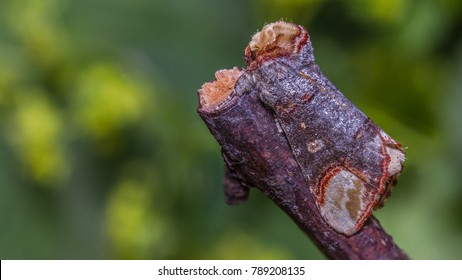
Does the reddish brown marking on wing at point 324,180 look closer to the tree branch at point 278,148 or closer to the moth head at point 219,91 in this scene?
the tree branch at point 278,148

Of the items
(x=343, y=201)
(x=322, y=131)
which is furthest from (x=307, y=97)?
(x=343, y=201)

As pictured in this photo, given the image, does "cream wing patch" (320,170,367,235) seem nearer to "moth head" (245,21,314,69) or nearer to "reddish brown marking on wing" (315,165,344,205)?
"reddish brown marking on wing" (315,165,344,205)

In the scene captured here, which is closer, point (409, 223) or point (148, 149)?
point (409, 223)

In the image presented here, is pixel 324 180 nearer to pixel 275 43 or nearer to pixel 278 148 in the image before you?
pixel 278 148

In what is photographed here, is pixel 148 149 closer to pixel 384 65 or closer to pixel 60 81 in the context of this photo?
pixel 60 81
